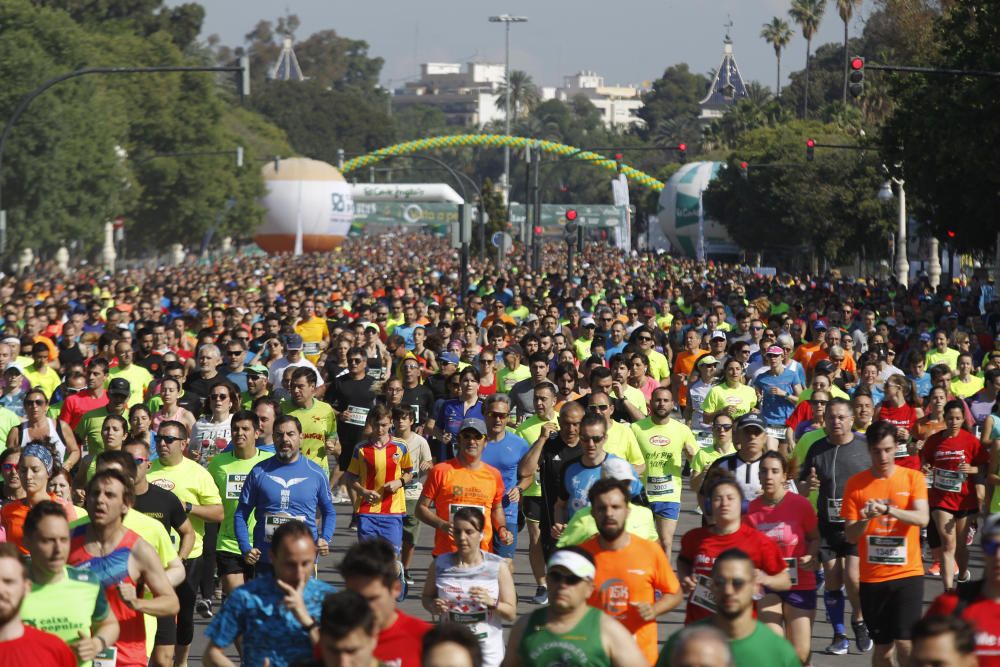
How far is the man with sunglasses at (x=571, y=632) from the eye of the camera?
6.28 metres

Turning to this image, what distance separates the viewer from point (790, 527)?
894cm

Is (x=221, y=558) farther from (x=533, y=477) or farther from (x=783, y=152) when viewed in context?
(x=783, y=152)

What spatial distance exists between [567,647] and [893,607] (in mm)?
3588

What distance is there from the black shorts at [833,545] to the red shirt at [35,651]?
221 inches

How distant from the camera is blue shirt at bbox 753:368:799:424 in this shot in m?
15.2

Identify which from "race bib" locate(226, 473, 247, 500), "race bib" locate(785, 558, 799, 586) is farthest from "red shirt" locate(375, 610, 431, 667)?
"race bib" locate(226, 473, 247, 500)

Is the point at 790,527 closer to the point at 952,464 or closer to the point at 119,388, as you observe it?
the point at 952,464

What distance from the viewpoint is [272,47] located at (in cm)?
18638

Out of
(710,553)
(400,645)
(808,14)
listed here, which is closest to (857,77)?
(710,553)

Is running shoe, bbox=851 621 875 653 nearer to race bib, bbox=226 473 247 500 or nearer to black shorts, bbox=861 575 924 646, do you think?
black shorts, bbox=861 575 924 646

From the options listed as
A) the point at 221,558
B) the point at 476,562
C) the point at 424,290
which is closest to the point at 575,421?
the point at 221,558

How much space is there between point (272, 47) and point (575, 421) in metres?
179

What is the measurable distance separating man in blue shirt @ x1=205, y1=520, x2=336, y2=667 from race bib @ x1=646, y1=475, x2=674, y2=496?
5.64 m

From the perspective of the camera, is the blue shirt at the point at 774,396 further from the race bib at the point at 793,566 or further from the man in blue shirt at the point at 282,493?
the race bib at the point at 793,566
